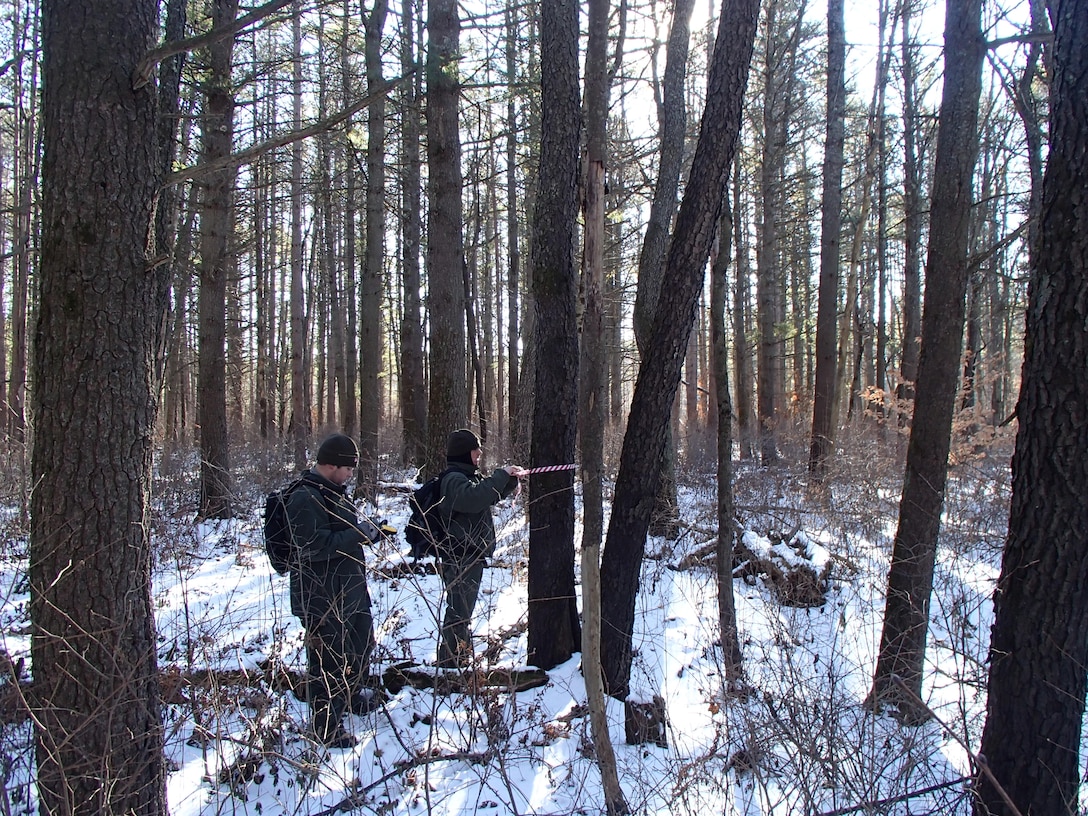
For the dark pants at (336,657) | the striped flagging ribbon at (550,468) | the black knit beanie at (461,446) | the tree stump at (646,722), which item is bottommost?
the tree stump at (646,722)

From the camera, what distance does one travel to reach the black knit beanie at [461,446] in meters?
4.48

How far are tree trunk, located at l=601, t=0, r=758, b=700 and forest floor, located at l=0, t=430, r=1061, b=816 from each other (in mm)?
575

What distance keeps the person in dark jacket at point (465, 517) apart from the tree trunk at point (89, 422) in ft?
5.76

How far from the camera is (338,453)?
371cm

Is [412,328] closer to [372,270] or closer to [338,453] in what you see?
[372,270]

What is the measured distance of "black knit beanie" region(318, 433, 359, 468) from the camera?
3.71m

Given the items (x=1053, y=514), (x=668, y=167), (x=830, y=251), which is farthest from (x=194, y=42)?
(x=830, y=251)

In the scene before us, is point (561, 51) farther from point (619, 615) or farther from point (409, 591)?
point (409, 591)

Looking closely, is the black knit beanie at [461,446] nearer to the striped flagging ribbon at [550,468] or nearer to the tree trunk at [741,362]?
the striped flagging ribbon at [550,468]

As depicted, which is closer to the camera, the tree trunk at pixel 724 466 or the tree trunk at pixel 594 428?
the tree trunk at pixel 594 428

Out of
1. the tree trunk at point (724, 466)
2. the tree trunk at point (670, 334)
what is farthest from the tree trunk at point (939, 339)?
the tree trunk at point (670, 334)

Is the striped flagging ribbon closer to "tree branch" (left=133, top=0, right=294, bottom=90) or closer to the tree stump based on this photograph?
the tree stump

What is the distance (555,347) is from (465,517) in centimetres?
128

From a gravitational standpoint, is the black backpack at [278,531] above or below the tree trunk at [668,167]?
below
